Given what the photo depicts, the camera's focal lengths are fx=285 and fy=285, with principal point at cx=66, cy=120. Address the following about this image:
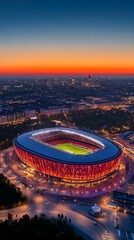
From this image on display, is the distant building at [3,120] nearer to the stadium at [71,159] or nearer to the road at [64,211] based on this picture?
the stadium at [71,159]

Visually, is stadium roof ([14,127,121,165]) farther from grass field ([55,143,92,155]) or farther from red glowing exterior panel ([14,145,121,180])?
grass field ([55,143,92,155])

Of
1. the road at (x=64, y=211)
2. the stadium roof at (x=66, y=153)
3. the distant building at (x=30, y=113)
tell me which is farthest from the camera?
the distant building at (x=30, y=113)

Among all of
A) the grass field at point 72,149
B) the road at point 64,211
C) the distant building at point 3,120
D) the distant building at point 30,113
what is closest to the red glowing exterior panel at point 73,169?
the road at point 64,211

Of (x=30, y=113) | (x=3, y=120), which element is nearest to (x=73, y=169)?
(x=3, y=120)

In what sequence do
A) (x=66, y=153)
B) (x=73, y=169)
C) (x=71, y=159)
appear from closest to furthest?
1. (x=73, y=169)
2. (x=71, y=159)
3. (x=66, y=153)

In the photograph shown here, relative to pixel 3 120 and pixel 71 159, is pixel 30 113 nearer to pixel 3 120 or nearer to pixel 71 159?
pixel 3 120

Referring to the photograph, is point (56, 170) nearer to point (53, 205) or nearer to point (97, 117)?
point (53, 205)

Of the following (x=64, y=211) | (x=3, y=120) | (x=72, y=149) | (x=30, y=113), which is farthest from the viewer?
(x=30, y=113)

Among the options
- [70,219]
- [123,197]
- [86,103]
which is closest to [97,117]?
[86,103]
